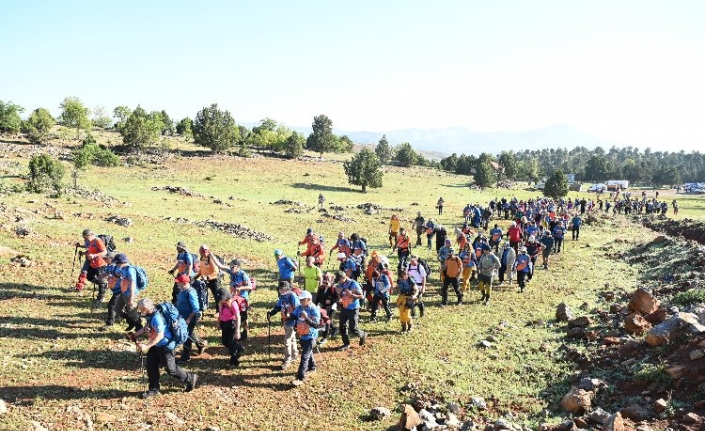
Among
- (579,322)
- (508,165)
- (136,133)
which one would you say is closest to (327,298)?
(579,322)

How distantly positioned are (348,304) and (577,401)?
5663 mm

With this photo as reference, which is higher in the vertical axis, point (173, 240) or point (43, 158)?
point (43, 158)

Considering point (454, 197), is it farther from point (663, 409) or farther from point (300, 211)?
point (663, 409)

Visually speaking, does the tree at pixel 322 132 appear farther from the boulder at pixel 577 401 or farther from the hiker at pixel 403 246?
the boulder at pixel 577 401

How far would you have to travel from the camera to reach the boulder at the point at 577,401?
1009cm

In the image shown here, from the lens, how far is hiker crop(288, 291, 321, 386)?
10617mm

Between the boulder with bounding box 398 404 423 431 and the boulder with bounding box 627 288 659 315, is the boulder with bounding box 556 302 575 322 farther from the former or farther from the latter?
the boulder with bounding box 398 404 423 431

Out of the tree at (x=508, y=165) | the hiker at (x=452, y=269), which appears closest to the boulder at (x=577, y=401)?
the hiker at (x=452, y=269)

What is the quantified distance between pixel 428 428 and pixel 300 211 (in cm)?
3303

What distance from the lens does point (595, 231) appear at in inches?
1540

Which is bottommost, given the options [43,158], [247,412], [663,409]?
[247,412]

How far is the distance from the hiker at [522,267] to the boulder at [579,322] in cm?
415

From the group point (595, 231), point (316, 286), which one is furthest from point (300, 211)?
point (316, 286)

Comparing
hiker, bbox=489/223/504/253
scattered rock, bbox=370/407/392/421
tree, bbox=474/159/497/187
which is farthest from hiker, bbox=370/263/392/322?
tree, bbox=474/159/497/187
